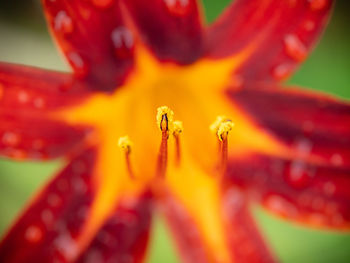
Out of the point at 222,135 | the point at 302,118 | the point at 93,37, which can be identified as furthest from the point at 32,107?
the point at 302,118

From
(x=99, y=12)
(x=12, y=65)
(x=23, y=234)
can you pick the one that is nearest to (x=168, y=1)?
(x=99, y=12)

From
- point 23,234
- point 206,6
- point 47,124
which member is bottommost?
point 23,234

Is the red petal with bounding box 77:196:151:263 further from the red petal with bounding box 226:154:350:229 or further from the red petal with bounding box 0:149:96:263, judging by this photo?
the red petal with bounding box 226:154:350:229

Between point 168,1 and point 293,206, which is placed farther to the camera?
point 293,206

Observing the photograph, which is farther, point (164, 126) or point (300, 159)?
point (300, 159)

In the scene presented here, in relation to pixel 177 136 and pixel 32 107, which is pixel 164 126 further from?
pixel 32 107

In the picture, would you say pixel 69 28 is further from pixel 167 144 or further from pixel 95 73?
pixel 167 144

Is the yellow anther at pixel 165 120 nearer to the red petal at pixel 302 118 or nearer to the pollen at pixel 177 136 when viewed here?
the pollen at pixel 177 136

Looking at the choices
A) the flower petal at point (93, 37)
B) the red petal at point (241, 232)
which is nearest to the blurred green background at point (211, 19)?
the red petal at point (241, 232)
